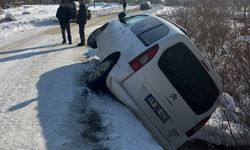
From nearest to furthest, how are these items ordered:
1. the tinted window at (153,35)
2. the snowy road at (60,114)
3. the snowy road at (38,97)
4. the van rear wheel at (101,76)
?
the snowy road at (60,114) < the snowy road at (38,97) < the tinted window at (153,35) < the van rear wheel at (101,76)

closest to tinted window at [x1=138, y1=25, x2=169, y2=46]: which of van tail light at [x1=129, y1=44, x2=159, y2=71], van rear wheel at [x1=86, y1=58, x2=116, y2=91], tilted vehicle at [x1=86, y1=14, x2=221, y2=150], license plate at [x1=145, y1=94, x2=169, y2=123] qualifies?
tilted vehicle at [x1=86, y1=14, x2=221, y2=150]

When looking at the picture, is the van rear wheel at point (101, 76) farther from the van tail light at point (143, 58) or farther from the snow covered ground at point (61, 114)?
the van tail light at point (143, 58)

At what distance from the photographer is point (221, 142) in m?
8.73

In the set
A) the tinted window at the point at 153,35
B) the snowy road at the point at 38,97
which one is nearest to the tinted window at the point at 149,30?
the tinted window at the point at 153,35

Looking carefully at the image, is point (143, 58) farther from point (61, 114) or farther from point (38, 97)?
point (38, 97)

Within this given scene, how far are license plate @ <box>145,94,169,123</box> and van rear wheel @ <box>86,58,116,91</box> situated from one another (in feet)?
4.57

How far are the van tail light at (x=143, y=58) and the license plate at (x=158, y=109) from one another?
1.70ft

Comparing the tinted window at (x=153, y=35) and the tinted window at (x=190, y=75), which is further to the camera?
the tinted window at (x=153, y=35)

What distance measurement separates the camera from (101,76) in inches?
328

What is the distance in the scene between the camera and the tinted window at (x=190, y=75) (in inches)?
272

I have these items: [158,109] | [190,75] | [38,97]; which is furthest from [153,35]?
[38,97]

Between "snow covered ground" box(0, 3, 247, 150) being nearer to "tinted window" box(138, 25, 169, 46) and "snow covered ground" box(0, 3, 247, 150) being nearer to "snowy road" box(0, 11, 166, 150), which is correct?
"snowy road" box(0, 11, 166, 150)

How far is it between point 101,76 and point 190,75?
6.49 feet

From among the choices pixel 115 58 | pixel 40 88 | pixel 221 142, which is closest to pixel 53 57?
pixel 40 88
